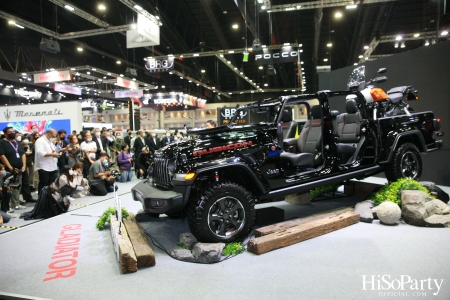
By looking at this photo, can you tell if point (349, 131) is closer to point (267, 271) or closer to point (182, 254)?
point (267, 271)

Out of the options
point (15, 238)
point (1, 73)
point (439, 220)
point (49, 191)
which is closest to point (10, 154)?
point (49, 191)

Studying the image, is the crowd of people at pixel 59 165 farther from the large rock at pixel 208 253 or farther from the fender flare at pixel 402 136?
the fender flare at pixel 402 136

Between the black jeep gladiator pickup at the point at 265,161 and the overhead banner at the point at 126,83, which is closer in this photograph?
Answer: the black jeep gladiator pickup at the point at 265,161

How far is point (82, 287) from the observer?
9.90 feet

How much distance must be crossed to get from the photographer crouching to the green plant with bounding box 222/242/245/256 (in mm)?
5421

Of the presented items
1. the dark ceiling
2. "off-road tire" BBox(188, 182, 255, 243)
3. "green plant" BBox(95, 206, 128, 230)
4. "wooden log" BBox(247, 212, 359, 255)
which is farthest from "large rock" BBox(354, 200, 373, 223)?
the dark ceiling

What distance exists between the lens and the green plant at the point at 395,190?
4.98 metres

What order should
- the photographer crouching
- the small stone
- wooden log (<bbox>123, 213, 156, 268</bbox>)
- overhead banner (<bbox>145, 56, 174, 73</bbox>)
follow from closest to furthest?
wooden log (<bbox>123, 213, 156, 268</bbox>)
the small stone
the photographer crouching
overhead banner (<bbox>145, 56, 174, 73</bbox>)

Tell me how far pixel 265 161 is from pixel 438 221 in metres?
2.47

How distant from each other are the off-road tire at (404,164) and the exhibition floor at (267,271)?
1.35 meters

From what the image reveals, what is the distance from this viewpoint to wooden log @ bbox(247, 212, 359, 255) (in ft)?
12.3

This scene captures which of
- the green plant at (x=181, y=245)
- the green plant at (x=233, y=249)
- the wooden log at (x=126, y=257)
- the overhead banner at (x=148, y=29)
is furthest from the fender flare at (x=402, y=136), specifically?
the overhead banner at (x=148, y=29)

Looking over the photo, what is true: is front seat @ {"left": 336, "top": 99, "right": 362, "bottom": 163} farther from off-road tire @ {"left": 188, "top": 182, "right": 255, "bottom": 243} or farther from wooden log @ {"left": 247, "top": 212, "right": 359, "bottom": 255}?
off-road tire @ {"left": 188, "top": 182, "right": 255, "bottom": 243}

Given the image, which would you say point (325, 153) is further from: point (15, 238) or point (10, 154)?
point (10, 154)
